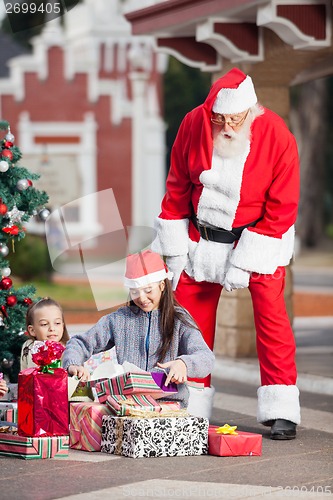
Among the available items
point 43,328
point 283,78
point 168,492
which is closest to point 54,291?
point 283,78

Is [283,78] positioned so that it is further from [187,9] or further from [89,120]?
[89,120]

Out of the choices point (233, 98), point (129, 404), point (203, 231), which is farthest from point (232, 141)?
point (129, 404)

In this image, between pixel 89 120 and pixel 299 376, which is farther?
pixel 89 120

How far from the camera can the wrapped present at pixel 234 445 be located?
5371 mm

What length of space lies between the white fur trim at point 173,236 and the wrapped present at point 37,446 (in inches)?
48.2

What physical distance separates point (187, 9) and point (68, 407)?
362cm

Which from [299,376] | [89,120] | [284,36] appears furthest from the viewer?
[89,120]

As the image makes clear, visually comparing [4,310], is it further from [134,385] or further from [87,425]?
[134,385]

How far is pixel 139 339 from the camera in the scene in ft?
18.9

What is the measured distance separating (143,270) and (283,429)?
3.55 feet

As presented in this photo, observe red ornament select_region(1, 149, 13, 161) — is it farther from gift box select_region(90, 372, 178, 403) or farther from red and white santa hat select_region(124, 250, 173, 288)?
gift box select_region(90, 372, 178, 403)

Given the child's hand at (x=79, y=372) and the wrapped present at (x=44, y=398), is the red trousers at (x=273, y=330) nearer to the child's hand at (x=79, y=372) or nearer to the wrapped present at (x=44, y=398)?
the child's hand at (x=79, y=372)

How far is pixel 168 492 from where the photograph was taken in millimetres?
→ 4629

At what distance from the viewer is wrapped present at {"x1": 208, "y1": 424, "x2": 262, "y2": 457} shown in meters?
5.37
